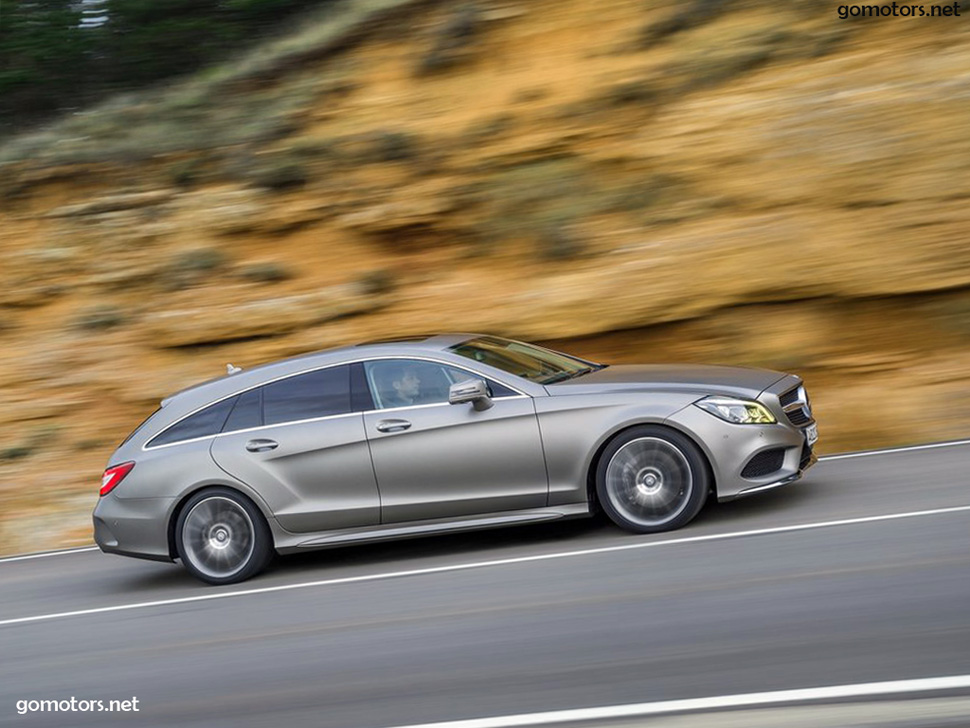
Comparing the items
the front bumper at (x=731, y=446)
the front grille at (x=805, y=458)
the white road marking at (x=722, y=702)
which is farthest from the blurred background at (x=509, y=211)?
the white road marking at (x=722, y=702)

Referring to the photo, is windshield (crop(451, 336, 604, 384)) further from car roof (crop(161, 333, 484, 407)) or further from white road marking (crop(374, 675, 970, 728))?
white road marking (crop(374, 675, 970, 728))

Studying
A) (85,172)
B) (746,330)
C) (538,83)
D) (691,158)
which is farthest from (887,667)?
(85,172)

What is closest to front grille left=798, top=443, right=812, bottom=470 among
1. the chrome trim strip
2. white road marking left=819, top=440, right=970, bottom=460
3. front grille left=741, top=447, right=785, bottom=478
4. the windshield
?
front grille left=741, top=447, right=785, bottom=478

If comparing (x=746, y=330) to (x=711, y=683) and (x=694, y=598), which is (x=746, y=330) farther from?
(x=711, y=683)

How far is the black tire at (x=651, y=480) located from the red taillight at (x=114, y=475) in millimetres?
3442

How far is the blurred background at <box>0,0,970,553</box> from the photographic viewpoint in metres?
11.1

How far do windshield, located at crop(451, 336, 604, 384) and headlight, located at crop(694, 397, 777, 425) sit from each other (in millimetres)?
1115

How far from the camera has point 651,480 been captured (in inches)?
303

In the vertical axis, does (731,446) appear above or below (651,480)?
above

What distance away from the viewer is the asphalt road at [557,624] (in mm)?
5305

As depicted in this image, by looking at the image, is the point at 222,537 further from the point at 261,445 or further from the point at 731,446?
the point at 731,446

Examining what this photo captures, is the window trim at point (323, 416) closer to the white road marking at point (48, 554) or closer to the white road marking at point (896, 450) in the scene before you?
the white road marking at point (48, 554)

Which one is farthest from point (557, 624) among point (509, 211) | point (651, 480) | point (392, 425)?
point (509, 211)

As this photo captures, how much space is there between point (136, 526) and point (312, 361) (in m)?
1.71
